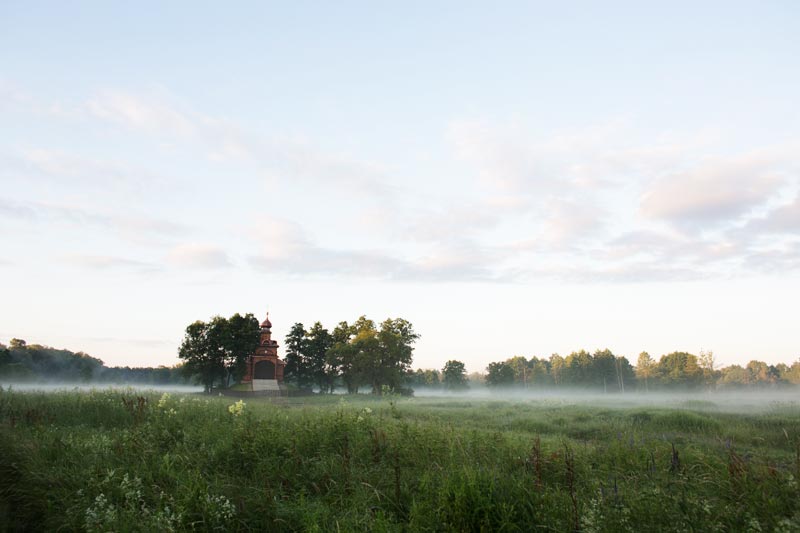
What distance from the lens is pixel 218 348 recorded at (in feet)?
201

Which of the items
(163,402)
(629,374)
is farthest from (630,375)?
(163,402)

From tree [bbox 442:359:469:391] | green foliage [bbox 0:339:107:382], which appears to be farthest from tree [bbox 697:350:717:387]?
green foliage [bbox 0:339:107:382]

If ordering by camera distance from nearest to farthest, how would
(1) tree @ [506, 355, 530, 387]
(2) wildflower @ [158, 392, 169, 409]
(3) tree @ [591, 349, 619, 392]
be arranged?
(2) wildflower @ [158, 392, 169, 409] → (3) tree @ [591, 349, 619, 392] → (1) tree @ [506, 355, 530, 387]

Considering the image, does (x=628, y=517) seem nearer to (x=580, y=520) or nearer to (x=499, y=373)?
(x=580, y=520)

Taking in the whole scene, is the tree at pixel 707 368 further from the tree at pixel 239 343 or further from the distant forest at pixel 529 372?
the tree at pixel 239 343

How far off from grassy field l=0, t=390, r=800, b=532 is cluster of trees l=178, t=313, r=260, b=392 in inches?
2056

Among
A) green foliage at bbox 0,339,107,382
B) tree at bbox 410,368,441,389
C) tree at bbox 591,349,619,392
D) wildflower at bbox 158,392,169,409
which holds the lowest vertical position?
tree at bbox 410,368,441,389

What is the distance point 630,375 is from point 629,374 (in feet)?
1.25

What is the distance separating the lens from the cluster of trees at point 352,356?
60.8 meters

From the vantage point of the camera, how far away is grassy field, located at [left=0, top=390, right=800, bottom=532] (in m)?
5.00

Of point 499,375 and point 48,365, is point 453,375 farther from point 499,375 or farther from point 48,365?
point 48,365

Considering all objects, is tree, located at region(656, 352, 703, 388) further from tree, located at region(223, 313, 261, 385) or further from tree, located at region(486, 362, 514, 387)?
tree, located at region(223, 313, 261, 385)

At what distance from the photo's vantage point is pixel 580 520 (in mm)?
4879

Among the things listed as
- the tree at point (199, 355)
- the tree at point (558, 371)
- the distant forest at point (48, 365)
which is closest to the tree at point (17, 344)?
the distant forest at point (48, 365)
